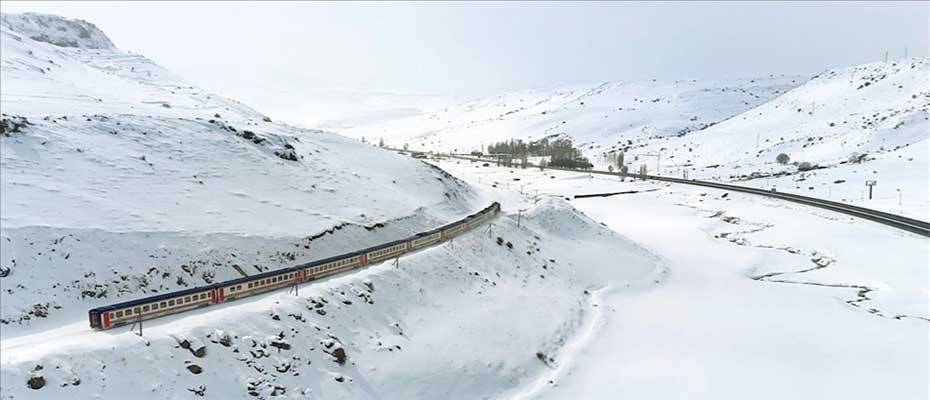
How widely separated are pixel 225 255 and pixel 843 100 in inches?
6375

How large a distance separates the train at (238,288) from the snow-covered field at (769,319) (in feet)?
37.2

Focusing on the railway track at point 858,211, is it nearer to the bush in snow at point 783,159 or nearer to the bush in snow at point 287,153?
the bush in snow at point 783,159

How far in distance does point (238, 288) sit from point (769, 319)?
94.7 feet

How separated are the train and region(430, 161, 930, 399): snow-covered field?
11324mm

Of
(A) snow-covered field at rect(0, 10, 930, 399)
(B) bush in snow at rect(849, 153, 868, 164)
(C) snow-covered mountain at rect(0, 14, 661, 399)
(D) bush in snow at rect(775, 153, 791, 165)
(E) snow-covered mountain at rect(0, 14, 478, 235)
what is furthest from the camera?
(D) bush in snow at rect(775, 153, 791, 165)

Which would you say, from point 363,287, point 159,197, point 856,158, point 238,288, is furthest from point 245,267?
point 856,158

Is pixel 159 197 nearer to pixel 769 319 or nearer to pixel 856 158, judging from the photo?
pixel 769 319

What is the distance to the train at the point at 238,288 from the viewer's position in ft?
59.7

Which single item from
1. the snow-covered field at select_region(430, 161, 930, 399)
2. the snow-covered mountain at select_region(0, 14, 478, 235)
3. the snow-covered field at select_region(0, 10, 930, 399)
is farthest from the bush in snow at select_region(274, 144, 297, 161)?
the snow-covered field at select_region(430, 161, 930, 399)

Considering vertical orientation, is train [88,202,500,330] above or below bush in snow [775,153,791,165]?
below

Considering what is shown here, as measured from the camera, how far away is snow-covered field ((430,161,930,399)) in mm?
23969

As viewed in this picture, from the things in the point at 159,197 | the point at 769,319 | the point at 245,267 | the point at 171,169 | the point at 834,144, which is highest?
the point at 834,144

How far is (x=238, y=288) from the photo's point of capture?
22359mm

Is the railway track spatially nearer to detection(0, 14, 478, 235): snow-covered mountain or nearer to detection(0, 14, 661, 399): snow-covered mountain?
detection(0, 14, 661, 399): snow-covered mountain
